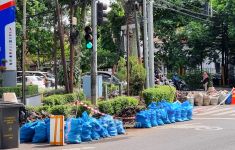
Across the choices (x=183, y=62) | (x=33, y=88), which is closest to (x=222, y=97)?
(x=33, y=88)

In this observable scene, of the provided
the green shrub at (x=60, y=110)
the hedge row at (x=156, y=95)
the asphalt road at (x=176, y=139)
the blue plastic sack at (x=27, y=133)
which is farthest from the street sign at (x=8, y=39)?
the blue plastic sack at (x=27, y=133)

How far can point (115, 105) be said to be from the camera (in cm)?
1845

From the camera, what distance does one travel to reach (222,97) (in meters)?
28.8

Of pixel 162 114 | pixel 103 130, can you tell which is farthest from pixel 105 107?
pixel 103 130

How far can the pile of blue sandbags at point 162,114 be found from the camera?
700 inches

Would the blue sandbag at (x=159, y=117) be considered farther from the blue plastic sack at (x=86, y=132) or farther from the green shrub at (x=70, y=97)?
the green shrub at (x=70, y=97)

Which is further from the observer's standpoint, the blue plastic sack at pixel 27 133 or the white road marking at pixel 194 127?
the white road marking at pixel 194 127

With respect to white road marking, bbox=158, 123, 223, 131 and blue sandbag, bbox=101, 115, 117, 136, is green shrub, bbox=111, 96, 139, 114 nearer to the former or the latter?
white road marking, bbox=158, 123, 223, 131

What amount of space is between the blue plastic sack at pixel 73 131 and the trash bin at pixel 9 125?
1.45 metres

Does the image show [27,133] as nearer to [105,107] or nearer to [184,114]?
[105,107]

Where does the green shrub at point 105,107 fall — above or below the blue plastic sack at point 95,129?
above

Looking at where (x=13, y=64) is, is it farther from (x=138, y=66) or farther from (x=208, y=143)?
(x=208, y=143)

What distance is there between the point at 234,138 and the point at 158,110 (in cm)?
500

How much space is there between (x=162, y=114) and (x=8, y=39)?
8.53m
